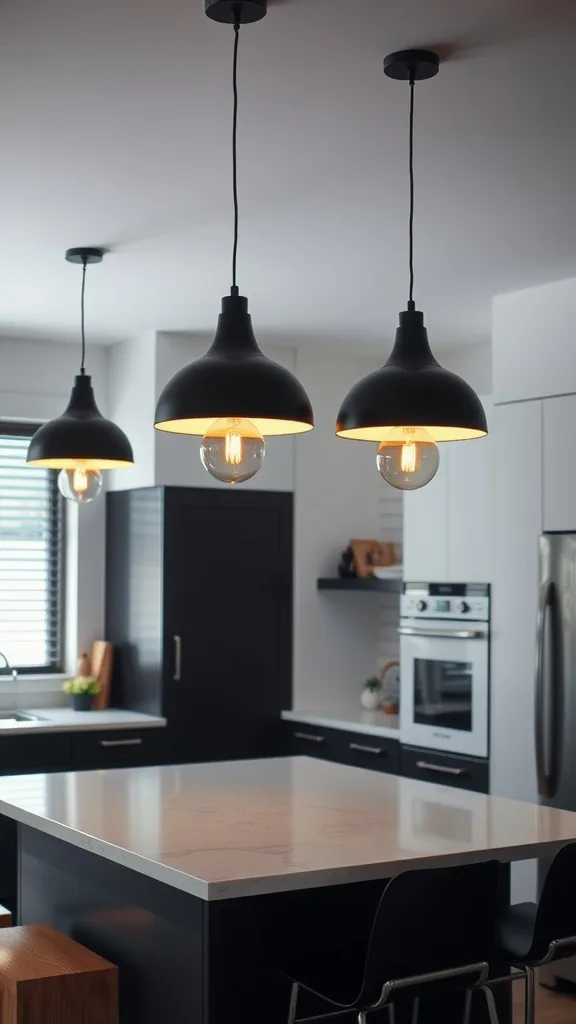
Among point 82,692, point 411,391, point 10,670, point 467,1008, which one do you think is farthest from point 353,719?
point 411,391

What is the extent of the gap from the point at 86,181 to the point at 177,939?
214 cm

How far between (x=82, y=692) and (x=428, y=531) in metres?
1.86

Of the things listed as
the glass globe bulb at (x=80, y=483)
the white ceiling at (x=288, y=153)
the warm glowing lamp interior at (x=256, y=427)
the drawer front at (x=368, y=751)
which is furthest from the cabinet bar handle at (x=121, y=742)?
the warm glowing lamp interior at (x=256, y=427)

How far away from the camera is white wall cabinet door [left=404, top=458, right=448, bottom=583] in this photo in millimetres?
5262

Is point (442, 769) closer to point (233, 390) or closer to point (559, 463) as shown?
point (559, 463)

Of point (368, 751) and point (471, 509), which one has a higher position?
point (471, 509)

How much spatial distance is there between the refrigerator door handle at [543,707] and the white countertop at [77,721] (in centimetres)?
188

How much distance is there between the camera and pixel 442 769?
508cm

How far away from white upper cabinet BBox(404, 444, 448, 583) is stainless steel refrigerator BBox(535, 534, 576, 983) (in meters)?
0.72

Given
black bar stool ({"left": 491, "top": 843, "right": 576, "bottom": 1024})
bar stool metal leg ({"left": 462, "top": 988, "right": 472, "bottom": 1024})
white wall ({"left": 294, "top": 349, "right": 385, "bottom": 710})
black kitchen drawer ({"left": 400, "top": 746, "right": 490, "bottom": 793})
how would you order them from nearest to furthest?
black bar stool ({"left": 491, "top": 843, "right": 576, "bottom": 1024}) → bar stool metal leg ({"left": 462, "top": 988, "right": 472, "bottom": 1024}) → black kitchen drawer ({"left": 400, "top": 746, "right": 490, "bottom": 793}) → white wall ({"left": 294, "top": 349, "right": 385, "bottom": 710})

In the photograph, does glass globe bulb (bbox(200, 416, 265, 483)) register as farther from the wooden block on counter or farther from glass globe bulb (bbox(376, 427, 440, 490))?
the wooden block on counter

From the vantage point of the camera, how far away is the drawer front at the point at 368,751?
215 inches

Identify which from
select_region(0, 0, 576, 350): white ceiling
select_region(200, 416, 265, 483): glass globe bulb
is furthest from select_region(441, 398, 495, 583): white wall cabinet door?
select_region(200, 416, 265, 483): glass globe bulb

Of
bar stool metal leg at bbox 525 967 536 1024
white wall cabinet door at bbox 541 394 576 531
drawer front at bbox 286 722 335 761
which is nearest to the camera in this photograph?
bar stool metal leg at bbox 525 967 536 1024
